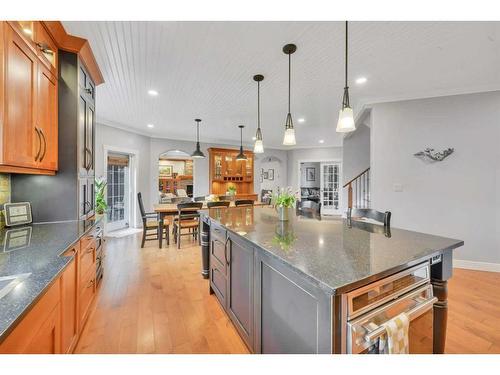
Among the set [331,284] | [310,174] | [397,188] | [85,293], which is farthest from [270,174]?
[331,284]

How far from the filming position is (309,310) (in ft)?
3.14

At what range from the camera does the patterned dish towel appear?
2.91 ft

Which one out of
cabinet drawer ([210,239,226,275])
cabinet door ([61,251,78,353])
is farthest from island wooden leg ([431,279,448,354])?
cabinet door ([61,251,78,353])

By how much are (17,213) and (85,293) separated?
88cm

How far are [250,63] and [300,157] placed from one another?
6.09 m

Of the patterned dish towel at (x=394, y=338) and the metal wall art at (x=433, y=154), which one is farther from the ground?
the metal wall art at (x=433, y=154)

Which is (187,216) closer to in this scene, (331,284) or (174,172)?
(331,284)

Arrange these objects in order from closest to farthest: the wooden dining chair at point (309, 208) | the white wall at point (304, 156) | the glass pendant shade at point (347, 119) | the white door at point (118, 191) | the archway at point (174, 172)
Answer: the glass pendant shade at point (347, 119), the wooden dining chair at point (309, 208), the white door at point (118, 191), the white wall at point (304, 156), the archway at point (174, 172)

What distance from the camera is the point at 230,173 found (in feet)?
23.9

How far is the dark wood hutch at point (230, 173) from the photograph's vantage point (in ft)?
22.8

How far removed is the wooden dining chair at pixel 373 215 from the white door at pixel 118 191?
538 cm

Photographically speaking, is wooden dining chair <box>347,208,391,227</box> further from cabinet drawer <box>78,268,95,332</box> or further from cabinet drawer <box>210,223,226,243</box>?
cabinet drawer <box>78,268,95,332</box>

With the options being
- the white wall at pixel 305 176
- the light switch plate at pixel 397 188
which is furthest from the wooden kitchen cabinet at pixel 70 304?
the white wall at pixel 305 176

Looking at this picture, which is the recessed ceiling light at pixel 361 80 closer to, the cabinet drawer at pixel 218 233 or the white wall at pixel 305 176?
the cabinet drawer at pixel 218 233
